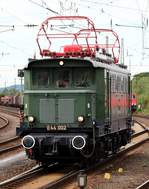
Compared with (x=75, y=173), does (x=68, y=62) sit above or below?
above

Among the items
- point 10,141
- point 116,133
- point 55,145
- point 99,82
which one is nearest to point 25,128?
point 55,145

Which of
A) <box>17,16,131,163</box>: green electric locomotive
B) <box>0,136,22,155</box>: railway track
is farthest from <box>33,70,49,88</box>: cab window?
<box>0,136,22,155</box>: railway track

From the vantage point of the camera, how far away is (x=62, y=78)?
55.4 ft

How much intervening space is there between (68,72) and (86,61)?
0.62 meters

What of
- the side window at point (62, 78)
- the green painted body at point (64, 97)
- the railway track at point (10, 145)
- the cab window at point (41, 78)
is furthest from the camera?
the railway track at point (10, 145)

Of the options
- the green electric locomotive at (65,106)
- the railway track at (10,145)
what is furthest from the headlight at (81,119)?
the railway track at (10,145)

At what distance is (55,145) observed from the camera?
1625 cm

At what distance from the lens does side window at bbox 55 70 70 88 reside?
16828 mm

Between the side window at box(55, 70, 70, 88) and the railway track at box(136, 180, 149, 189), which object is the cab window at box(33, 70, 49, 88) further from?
the railway track at box(136, 180, 149, 189)

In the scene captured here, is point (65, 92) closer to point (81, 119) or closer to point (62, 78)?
point (62, 78)

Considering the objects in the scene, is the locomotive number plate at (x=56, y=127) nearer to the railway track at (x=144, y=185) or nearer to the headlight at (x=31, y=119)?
the headlight at (x=31, y=119)

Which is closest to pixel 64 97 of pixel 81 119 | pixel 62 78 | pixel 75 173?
pixel 62 78

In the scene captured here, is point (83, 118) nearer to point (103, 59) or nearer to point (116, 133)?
point (103, 59)

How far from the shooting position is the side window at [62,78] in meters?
16.8
